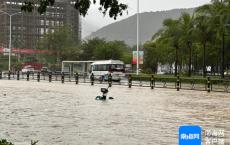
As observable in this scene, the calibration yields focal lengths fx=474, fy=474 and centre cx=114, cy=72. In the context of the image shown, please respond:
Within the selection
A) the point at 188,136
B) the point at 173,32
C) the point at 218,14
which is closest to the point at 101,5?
the point at 188,136

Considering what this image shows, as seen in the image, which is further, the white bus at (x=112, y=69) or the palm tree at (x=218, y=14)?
the white bus at (x=112, y=69)

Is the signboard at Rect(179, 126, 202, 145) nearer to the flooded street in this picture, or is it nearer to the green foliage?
the green foliage

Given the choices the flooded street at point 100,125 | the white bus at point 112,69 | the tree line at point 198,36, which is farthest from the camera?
the white bus at point 112,69

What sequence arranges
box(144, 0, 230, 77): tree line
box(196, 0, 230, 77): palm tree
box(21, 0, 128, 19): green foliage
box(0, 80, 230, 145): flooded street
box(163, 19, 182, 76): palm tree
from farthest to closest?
1. box(163, 19, 182, 76): palm tree
2. box(144, 0, 230, 77): tree line
3. box(196, 0, 230, 77): palm tree
4. box(0, 80, 230, 145): flooded street
5. box(21, 0, 128, 19): green foliage

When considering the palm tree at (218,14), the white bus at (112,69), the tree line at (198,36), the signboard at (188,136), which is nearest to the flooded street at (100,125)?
the signboard at (188,136)

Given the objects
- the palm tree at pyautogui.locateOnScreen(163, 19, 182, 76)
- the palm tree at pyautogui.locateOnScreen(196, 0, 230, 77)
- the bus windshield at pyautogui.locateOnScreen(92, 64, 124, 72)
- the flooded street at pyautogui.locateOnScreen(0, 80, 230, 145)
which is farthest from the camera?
the palm tree at pyautogui.locateOnScreen(163, 19, 182, 76)

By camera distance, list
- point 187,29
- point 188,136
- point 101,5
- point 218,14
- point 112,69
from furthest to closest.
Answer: point 187,29, point 112,69, point 218,14, point 101,5, point 188,136

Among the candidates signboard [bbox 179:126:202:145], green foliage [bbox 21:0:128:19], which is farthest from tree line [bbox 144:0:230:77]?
signboard [bbox 179:126:202:145]

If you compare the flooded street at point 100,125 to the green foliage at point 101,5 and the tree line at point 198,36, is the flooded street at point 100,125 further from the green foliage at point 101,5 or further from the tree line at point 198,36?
the tree line at point 198,36

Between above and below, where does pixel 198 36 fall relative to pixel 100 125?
above

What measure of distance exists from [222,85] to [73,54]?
63.9m

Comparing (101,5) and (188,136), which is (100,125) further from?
(188,136)

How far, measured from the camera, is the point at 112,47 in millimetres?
88250

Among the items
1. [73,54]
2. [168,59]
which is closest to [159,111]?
[168,59]
